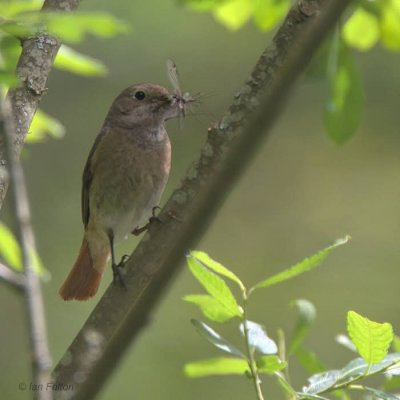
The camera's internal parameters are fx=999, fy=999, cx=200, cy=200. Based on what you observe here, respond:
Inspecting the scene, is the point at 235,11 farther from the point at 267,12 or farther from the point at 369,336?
the point at 369,336

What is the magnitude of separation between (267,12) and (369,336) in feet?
4.37

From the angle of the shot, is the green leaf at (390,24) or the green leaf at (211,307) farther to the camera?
the green leaf at (390,24)

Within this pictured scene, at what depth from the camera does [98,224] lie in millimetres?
4602

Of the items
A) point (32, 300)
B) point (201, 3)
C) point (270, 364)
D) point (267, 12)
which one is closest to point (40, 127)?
point (201, 3)

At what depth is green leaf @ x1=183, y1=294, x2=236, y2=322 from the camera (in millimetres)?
2492

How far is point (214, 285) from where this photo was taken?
2.44 metres

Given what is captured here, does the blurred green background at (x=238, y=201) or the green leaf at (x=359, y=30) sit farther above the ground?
the green leaf at (x=359, y=30)

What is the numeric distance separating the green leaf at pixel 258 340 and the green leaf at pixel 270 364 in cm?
14

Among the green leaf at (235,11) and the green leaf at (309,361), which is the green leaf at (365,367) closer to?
the green leaf at (309,361)

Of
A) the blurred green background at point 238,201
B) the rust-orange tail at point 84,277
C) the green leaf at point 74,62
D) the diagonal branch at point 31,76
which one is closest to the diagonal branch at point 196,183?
the diagonal branch at point 31,76

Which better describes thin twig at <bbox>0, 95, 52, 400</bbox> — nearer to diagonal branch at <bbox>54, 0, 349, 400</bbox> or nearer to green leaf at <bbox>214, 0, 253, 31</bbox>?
diagonal branch at <bbox>54, 0, 349, 400</bbox>

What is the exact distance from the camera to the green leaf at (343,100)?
10.4ft

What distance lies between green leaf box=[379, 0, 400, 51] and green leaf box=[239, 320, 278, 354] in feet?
3.73

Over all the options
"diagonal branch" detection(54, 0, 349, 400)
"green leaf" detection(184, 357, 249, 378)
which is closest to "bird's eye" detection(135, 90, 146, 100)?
"diagonal branch" detection(54, 0, 349, 400)
